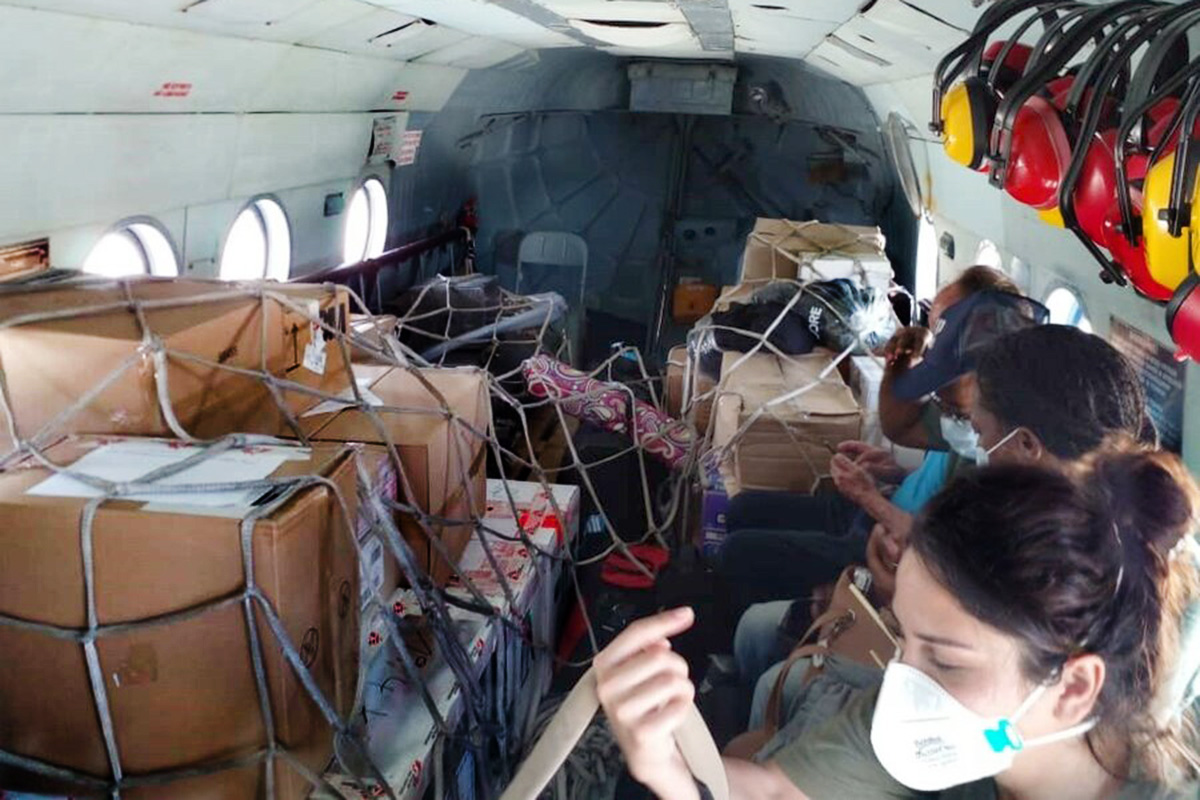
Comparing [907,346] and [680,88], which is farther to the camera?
[680,88]

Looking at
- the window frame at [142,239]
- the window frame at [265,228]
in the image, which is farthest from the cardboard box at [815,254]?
the window frame at [142,239]

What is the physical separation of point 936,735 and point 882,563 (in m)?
1.07

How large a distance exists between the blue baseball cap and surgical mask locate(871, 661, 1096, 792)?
156 cm

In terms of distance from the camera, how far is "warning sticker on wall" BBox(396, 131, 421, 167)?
6.87m

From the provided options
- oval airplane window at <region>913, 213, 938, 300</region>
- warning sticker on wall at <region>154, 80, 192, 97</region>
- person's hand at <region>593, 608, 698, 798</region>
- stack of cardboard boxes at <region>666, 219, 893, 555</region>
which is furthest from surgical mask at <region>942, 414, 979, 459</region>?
oval airplane window at <region>913, 213, 938, 300</region>

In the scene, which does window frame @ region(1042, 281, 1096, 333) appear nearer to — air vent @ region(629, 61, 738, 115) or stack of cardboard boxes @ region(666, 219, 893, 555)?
stack of cardboard boxes @ region(666, 219, 893, 555)

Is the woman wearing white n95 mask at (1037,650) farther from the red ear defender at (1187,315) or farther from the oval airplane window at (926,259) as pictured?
the oval airplane window at (926,259)

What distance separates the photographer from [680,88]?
8398 millimetres

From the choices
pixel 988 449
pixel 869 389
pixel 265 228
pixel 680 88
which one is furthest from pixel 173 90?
pixel 680 88

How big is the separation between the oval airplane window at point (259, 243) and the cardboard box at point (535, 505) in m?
2.23

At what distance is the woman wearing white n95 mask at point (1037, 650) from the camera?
142cm

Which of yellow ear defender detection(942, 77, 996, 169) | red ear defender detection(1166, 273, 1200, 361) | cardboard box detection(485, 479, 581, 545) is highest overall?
yellow ear defender detection(942, 77, 996, 169)

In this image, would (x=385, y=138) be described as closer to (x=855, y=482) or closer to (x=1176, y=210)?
(x=855, y=482)

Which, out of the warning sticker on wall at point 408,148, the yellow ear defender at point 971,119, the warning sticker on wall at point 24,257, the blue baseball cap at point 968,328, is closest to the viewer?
the yellow ear defender at point 971,119
